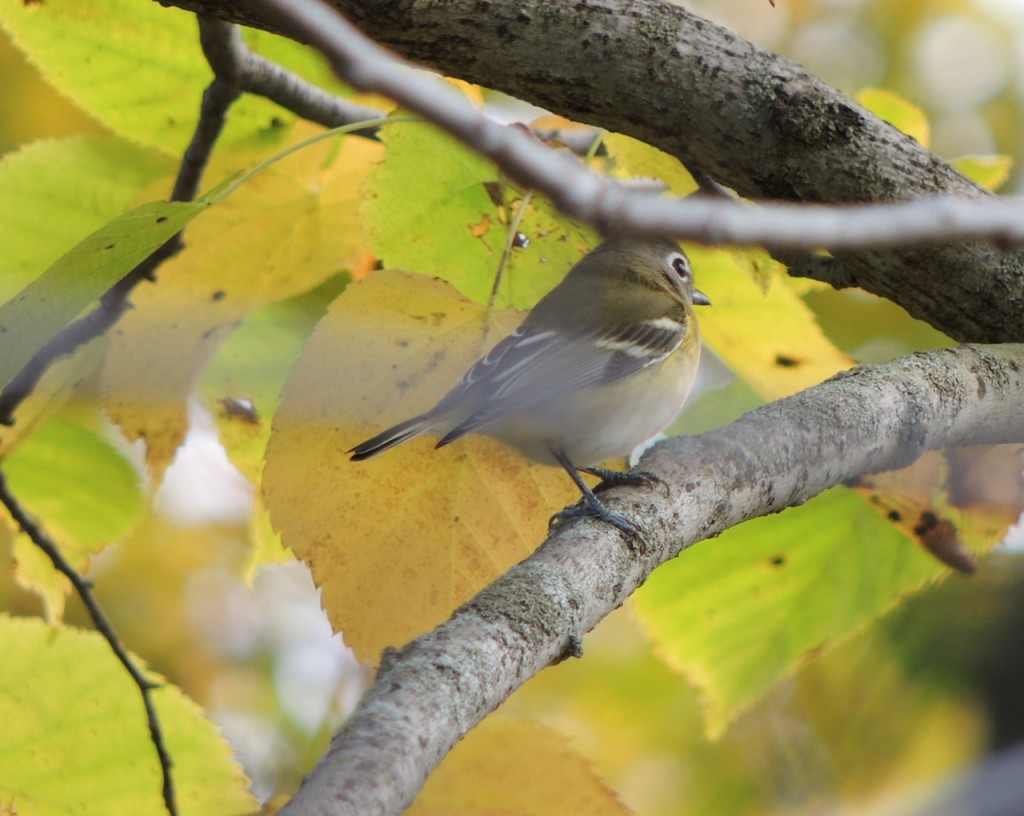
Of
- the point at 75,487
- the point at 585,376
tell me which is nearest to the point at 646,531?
the point at 585,376

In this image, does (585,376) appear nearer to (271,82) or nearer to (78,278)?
(271,82)

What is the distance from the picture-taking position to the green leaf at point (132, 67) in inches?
70.6

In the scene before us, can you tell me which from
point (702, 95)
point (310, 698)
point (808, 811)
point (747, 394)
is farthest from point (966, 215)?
point (310, 698)

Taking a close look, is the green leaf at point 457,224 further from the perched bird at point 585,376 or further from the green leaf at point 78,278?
the green leaf at point 78,278

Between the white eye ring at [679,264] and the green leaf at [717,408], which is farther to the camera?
the white eye ring at [679,264]

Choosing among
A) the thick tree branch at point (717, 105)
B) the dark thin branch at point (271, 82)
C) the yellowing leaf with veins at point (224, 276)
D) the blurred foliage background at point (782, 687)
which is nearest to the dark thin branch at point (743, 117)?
the thick tree branch at point (717, 105)

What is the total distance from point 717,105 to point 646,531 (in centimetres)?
63

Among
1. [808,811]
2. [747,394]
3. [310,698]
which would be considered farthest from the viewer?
[310,698]

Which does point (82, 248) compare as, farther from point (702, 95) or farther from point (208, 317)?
point (702, 95)

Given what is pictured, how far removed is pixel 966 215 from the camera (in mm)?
689

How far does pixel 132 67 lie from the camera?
6.19 ft

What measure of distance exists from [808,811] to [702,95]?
2334mm

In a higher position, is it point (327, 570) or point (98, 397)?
point (327, 570)

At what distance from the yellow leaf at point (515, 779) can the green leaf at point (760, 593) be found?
1.56 ft
